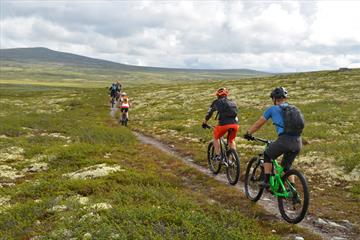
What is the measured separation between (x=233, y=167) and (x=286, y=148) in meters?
4.63

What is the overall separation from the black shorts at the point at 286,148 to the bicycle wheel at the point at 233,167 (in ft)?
11.4

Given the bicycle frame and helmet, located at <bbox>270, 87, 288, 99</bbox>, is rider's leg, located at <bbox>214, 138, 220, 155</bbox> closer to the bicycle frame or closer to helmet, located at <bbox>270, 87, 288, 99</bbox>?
the bicycle frame

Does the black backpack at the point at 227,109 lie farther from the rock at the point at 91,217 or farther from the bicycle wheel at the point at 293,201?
the rock at the point at 91,217

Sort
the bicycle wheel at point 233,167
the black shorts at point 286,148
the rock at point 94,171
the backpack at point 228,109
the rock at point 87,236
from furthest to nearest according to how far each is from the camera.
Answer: the rock at point 94,171 < the backpack at point 228,109 < the bicycle wheel at point 233,167 < the black shorts at point 286,148 < the rock at point 87,236

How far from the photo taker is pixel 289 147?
10.0 metres

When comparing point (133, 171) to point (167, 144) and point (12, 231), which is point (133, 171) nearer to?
point (12, 231)

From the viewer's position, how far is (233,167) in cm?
1446

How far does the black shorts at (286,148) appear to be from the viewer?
1002 cm

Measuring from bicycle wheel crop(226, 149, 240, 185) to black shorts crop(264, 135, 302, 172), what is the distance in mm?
3476

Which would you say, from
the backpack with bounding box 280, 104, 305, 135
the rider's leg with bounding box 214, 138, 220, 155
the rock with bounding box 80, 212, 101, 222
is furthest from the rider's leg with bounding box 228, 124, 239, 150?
the rock with bounding box 80, 212, 101, 222

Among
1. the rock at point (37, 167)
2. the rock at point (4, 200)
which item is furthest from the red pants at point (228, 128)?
the rock at point (37, 167)

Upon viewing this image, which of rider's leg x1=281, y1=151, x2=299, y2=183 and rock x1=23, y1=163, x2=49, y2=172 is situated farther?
rock x1=23, y1=163, x2=49, y2=172

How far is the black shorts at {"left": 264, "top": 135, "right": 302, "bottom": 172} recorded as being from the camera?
32.9 feet

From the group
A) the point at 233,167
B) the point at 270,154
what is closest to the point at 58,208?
the point at 270,154
